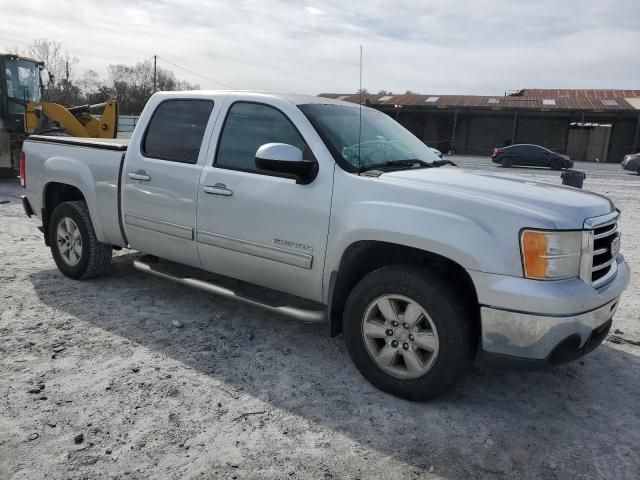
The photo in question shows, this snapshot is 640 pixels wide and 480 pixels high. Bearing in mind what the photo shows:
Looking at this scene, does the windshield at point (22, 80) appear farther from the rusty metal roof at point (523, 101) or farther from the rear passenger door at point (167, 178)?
the rusty metal roof at point (523, 101)

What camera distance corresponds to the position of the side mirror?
3.26 m

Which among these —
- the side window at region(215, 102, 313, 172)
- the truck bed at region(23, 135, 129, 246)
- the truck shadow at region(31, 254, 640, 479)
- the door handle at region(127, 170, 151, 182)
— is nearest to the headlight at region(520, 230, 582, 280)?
the truck shadow at region(31, 254, 640, 479)

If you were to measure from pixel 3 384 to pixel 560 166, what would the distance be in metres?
28.0

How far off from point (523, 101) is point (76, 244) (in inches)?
1534

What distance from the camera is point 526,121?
37.8 meters

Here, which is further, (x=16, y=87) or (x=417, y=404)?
(x=16, y=87)

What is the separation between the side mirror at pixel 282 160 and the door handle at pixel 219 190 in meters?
0.58

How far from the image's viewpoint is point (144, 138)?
4488 millimetres

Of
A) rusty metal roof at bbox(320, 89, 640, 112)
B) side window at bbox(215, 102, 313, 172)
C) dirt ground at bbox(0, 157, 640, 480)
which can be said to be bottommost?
dirt ground at bbox(0, 157, 640, 480)

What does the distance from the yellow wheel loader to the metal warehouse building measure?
22.1m

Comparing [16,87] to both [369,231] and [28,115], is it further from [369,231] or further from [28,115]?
[369,231]

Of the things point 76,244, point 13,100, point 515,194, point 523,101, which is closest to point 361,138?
point 515,194

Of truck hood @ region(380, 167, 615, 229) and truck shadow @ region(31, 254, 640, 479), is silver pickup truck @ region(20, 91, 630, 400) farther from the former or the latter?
truck shadow @ region(31, 254, 640, 479)

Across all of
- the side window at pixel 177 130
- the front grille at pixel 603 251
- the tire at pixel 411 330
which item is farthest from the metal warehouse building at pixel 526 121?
the tire at pixel 411 330
